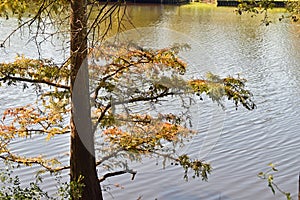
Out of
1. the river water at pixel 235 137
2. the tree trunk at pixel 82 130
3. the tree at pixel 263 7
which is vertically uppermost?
the tree at pixel 263 7

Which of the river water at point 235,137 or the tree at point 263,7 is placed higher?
the tree at point 263,7

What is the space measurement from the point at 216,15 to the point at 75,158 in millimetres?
22307

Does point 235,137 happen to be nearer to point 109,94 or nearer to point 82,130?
point 109,94

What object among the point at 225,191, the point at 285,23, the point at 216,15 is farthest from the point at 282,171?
the point at 216,15

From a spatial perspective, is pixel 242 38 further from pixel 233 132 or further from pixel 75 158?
pixel 75 158

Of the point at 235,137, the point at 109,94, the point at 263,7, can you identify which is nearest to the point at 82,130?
the point at 109,94

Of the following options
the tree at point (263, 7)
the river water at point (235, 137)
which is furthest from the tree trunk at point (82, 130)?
the tree at point (263, 7)

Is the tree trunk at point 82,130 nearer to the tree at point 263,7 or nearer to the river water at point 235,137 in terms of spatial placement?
the river water at point 235,137

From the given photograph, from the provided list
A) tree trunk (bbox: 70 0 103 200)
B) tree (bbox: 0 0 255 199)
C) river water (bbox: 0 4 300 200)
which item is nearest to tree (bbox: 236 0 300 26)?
tree (bbox: 0 0 255 199)

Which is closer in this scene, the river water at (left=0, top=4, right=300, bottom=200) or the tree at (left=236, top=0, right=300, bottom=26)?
the tree at (left=236, top=0, right=300, bottom=26)

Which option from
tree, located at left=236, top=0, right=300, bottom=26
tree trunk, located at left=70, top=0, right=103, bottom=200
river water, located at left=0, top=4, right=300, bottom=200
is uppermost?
tree, located at left=236, top=0, right=300, bottom=26

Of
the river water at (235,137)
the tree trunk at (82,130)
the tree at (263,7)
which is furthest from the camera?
the river water at (235,137)

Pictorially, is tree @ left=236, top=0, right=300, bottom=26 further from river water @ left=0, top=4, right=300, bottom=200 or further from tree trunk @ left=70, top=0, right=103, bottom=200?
tree trunk @ left=70, top=0, right=103, bottom=200

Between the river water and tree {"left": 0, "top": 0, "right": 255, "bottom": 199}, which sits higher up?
tree {"left": 0, "top": 0, "right": 255, "bottom": 199}
